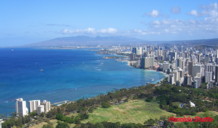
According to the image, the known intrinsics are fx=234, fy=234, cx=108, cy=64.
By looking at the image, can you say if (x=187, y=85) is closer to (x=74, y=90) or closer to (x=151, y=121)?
(x=74, y=90)

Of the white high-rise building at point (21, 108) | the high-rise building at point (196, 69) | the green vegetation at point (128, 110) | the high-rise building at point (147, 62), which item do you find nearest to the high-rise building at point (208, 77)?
the high-rise building at point (196, 69)

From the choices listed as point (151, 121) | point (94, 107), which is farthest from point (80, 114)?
point (151, 121)

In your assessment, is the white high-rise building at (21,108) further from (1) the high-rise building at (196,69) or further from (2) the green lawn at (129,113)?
(1) the high-rise building at (196,69)

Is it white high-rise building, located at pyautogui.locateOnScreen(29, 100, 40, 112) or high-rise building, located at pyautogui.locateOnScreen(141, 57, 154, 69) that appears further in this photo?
high-rise building, located at pyautogui.locateOnScreen(141, 57, 154, 69)

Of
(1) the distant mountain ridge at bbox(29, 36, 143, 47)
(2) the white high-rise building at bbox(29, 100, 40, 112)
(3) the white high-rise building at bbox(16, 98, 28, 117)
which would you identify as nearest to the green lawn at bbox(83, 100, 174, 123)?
(2) the white high-rise building at bbox(29, 100, 40, 112)

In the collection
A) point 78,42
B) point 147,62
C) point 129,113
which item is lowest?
point 129,113

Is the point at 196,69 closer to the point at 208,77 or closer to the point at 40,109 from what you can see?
the point at 208,77

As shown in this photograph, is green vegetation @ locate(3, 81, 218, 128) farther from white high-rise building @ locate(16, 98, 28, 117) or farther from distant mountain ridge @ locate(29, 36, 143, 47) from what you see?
distant mountain ridge @ locate(29, 36, 143, 47)

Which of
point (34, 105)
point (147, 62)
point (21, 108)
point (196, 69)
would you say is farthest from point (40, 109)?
point (147, 62)
